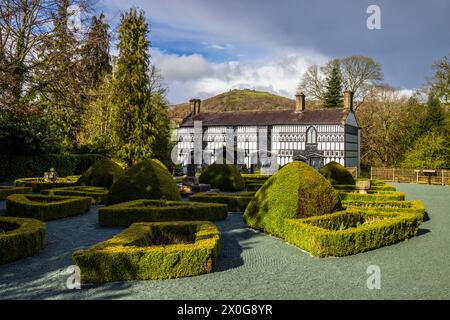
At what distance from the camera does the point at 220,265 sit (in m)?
7.42

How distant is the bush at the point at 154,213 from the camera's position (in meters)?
11.4

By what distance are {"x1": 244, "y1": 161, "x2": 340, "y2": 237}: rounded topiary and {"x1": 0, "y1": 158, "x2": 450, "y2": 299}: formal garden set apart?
3cm

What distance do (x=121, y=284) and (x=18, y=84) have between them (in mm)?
8683

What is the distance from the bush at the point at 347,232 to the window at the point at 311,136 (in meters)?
31.7

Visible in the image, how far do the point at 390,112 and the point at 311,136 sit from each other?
10407mm

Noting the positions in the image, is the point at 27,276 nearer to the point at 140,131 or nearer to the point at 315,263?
the point at 315,263

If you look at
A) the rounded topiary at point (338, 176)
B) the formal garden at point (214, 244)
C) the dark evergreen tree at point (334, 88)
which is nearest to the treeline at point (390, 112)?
the dark evergreen tree at point (334, 88)

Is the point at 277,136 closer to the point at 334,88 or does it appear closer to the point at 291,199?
the point at 334,88

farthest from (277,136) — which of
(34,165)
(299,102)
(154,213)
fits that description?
(154,213)

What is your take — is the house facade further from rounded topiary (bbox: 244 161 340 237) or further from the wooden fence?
rounded topiary (bbox: 244 161 340 237)

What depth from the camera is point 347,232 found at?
8.39 meters

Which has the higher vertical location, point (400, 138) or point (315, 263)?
point (400, 138)

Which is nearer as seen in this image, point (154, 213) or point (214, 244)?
point (214, 244)
